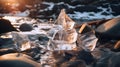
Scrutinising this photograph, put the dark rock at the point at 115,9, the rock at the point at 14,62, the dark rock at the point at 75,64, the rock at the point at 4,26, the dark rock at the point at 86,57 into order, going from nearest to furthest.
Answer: the rock at the point at 14,62 → the dark rock at the point at 75,64 → the dark rock at the point at 86,57 → the rock at the point at 4,26 → the dark rock at the point at 115,9

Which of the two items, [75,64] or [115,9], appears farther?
[115,9]

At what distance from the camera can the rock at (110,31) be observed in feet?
23.5

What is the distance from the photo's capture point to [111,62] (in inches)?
204

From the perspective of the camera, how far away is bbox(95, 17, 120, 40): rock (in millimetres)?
7164

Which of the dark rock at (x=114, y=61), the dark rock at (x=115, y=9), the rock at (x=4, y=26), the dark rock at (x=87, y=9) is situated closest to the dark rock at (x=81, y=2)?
the dark rock at (x=87, y=9)

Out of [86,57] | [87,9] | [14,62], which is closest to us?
[14,62]

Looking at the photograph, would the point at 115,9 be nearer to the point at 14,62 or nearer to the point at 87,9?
the point at 87,9

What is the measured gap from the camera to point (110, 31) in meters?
7.23

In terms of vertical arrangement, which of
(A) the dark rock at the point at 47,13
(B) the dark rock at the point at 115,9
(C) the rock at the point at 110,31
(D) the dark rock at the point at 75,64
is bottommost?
(D) the dark rock at the point at 75,64

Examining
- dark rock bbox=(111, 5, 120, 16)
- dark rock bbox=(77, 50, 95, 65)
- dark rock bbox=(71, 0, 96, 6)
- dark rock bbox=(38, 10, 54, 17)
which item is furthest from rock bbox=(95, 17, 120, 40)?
dark rock bbox=(71, 0, 96, 6)

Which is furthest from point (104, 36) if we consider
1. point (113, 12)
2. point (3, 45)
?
point (113, 12)

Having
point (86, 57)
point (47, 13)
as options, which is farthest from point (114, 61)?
point (47, 13)

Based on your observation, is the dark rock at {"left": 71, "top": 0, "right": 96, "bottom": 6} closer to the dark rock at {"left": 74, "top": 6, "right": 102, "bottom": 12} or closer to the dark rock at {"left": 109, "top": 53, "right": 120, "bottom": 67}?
the dark rock at {"left": 74, "top": 6, "right": 102, "bottom": 12}

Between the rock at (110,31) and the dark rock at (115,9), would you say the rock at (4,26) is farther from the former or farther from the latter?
the dark rock at (115,9)
